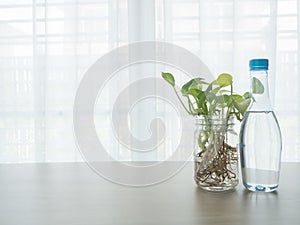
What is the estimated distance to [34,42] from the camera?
1.71 m

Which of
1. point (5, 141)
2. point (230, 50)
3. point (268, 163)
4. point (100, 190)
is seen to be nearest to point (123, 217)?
point (100, 190)

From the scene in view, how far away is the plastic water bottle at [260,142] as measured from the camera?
646mm

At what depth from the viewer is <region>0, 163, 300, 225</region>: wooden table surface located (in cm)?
49

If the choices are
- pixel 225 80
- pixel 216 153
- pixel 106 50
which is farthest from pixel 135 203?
pixel 106 50

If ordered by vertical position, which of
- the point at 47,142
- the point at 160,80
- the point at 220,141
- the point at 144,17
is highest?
the point at 144,17

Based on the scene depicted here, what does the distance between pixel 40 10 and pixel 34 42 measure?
0.16 meters

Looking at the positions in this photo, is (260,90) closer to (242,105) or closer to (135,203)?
(242,105)

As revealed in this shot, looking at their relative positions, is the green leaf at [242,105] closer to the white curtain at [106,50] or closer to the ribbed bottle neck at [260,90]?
the ribbed bottle neck at [260,90]

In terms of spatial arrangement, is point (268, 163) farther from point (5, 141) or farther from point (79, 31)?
point (5, 141)

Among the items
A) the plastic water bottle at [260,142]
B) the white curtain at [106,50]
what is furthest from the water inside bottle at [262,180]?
the white curtain at [106,50]

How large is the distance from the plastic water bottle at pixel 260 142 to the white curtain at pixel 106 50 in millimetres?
1025

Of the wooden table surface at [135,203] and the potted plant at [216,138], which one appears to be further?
the potted plant at [216,138]

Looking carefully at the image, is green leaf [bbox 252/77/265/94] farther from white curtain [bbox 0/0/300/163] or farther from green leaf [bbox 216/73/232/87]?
white curtain [bbox 0/0/300/163]

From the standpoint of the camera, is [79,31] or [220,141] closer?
[220,141]
